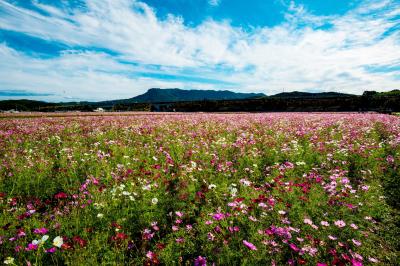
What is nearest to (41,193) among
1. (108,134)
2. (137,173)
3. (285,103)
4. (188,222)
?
(137,173)

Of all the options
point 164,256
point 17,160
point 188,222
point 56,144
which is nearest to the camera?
point 164,256

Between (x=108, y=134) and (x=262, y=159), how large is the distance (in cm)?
761

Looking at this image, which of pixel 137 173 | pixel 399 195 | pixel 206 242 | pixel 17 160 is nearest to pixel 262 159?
pixel 399 195

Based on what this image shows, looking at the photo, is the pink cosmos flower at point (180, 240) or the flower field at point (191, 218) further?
the pink cosmos flower at point (180, 240)

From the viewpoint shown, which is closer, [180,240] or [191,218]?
[180,240]

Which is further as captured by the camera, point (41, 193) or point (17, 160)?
point (17, 160)

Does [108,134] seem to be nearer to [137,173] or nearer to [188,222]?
[137,173]

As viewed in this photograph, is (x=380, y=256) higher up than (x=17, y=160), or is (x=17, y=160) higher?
(x=17, y=160)

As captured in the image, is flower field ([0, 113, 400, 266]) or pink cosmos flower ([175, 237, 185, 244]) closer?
flower field ([0, 113, 400, 266])

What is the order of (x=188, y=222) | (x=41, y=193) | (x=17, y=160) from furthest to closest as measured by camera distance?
(x=17, y=160)
(x=41, y=193)
(x=188, y=222)

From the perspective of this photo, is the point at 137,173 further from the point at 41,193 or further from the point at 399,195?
the point at 399,195

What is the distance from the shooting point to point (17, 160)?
6.35m

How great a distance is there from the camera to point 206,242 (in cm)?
336

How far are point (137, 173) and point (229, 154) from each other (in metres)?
3.16
